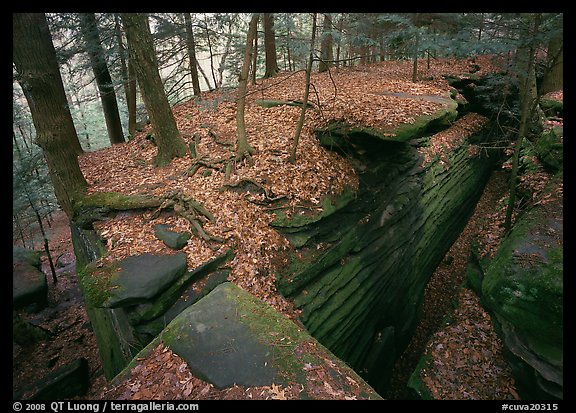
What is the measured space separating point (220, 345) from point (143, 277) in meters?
1.96

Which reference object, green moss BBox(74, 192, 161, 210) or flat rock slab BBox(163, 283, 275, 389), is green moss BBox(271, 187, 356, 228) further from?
flat rock slab BBox(163, 283, 275, 389)

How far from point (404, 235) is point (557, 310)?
4.74m

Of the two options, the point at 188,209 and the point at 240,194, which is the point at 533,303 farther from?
the point at 188,209

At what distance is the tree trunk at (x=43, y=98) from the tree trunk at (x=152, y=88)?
60.9 inches

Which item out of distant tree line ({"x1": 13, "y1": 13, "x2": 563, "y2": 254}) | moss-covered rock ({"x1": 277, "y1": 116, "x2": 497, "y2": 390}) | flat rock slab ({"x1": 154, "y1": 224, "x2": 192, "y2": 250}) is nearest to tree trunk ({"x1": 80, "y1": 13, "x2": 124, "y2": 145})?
distant tree line ({"x1": 13, "y1": 13, "x2": 563, "y2": 254})

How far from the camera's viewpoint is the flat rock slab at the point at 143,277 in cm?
444

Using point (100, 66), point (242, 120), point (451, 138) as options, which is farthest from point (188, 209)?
point (451, 138)

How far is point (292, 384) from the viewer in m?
3.04

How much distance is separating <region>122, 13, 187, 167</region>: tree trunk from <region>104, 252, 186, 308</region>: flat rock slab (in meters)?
3.40

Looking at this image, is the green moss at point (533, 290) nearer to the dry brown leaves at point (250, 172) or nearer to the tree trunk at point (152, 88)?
the dry brown leaves at point (250, 172)

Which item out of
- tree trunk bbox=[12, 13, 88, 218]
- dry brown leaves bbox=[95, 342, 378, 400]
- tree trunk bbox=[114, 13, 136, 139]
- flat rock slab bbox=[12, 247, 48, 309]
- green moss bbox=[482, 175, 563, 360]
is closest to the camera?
dry brown leaves bbox=[95, 342, 378, 400]

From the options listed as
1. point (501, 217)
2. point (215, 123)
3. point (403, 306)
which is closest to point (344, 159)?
point (215, 123)

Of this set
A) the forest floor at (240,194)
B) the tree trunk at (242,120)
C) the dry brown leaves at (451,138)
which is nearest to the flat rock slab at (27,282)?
the forest floor at (240,194)

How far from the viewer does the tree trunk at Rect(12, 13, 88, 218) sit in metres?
5.44
